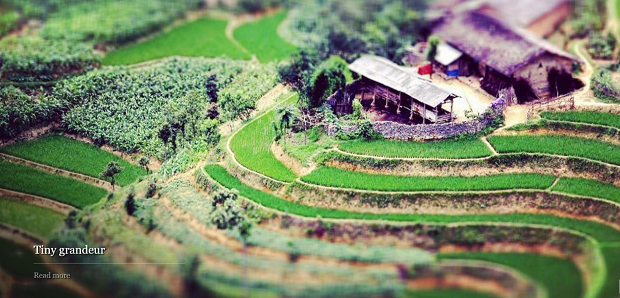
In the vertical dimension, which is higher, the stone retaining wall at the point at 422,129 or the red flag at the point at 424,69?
the red flag at the point at 424,69

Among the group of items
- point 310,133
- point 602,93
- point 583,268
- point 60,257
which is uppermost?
point 602,93

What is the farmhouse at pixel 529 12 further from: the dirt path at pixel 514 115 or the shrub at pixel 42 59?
the shrub at pixel 42 59

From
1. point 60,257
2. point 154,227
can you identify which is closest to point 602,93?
point 154,227

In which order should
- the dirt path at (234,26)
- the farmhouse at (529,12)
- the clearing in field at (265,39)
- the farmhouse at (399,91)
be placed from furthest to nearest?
1. the dirt path at (234,26)
2. the farmhouse at (529,12)
3. the clearing in field at (265,39)
4. the farmhouse at (399,91)

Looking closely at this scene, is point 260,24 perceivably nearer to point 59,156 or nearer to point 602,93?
point 59,156

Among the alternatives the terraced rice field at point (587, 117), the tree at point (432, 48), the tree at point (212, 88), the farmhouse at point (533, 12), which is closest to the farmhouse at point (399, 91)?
the tree at point (432, 48)

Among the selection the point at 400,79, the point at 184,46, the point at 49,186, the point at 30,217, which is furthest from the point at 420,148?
the point at 184,46

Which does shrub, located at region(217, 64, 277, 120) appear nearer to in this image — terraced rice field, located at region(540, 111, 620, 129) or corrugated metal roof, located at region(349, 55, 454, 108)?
corrugated metal roof, located at region(349, 55, 454, 108)
